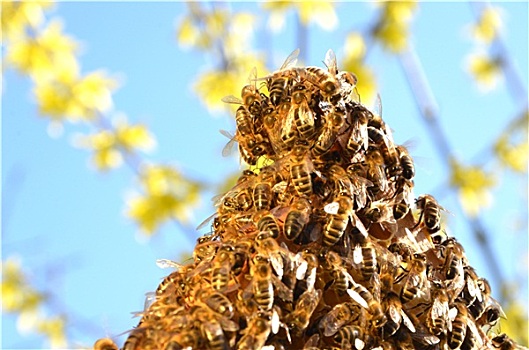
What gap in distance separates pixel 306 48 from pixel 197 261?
6.55 m

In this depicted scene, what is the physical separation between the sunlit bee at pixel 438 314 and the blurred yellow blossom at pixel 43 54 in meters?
8.05

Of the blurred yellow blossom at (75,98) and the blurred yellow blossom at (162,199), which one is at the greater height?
the blurred yellow blossom at (75,98)

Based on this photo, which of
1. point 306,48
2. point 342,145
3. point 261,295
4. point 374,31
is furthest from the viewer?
point 374,31

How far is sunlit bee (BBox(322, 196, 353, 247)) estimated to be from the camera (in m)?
1.49

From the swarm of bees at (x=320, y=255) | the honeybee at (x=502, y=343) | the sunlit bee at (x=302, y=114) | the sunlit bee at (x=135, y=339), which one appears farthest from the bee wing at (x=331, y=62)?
the sunlit bee at (x=135, y=339)

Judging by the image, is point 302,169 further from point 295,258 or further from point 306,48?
point 306,48

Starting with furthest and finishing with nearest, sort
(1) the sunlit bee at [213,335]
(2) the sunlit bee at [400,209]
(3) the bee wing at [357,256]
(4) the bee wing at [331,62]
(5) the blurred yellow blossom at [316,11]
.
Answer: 1. (5) the blurred yellow blossom at [316,11]
2. (4) the bee wing at [331,62]
3. (2) the sunlit bee at [400,209]
4. (3) the bee wing at [357,256]
5. (1) the sunlit bee at [213,335]

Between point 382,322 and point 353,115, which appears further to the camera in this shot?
point 353,115

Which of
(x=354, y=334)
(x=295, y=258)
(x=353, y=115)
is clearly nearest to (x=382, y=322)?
(x=354, y=334)

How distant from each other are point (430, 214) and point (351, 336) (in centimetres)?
45

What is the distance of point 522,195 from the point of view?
8641 millimetres

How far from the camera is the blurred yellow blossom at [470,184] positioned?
7887 millimetres

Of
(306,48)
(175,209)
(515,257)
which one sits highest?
(306,48)

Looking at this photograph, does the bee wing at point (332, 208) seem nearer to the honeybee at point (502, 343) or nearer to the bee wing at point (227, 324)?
the bee wing at point (227, 324)
